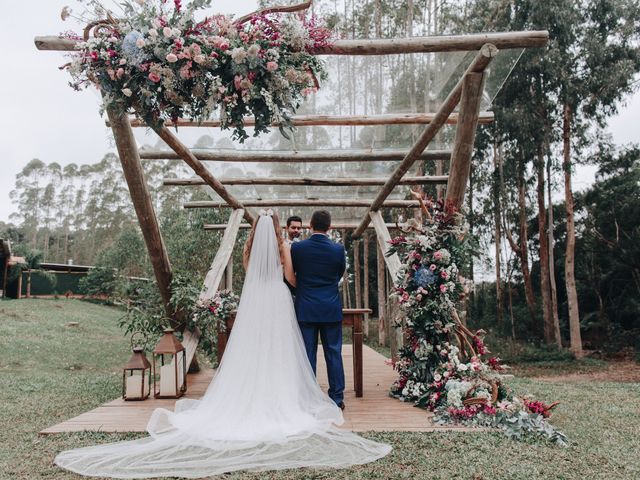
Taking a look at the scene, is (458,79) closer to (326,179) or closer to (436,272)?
(436,272)

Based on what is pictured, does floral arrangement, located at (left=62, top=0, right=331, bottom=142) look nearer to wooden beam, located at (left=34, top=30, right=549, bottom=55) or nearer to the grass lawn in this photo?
wooden beam, located at (left=34, top=30, right=549, bottom=55)

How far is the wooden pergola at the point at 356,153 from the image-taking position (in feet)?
13.3

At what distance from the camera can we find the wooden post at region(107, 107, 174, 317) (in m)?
4.75

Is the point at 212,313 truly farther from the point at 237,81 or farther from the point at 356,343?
the point at 237,81

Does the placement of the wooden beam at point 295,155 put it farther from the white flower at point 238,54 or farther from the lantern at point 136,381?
the white flower at point 238,54

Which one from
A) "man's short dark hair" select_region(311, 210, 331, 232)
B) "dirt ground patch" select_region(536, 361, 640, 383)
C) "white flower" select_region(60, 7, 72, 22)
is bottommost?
"dirt ground patch" select_region(536, 361, 640, 383)

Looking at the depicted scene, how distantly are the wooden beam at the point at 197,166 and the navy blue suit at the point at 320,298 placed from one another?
161 cm

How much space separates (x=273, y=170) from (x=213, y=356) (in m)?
2.60

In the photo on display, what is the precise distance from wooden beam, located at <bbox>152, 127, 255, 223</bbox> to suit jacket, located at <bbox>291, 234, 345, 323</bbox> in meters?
1.58

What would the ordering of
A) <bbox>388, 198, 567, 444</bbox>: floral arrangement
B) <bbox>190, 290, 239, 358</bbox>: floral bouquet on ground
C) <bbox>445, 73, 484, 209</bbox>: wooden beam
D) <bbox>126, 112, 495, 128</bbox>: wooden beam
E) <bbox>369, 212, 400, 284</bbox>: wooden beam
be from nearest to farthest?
<bbox>445, 73, 484, 209</bbox>: wooden beam < <bbox>388, 198, 567, 444</bbox>: floral arrangement < <bbox>126, 112, 495, 128</bbox>: wooden beam < <bbox>190, 290, 239, 358</bbox>: floral bouquet on ground < <bbox>369, 212, 400, 284</bbox>: wooden beam

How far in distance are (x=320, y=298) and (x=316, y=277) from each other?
0.19 meters

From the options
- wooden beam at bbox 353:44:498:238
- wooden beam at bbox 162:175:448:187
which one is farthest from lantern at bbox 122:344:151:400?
wooden beam at bbox 353:44:498:238

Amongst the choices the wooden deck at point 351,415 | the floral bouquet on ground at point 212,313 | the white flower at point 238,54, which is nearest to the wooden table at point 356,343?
the wooden deck at point 351,415


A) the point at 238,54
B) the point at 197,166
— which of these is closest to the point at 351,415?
the point at 238,54
